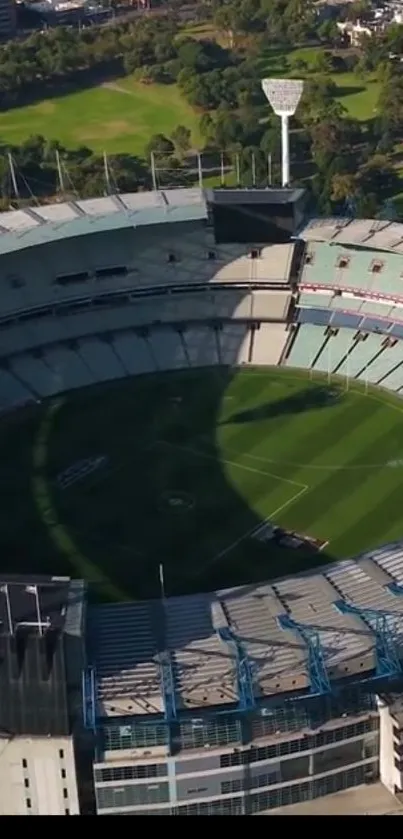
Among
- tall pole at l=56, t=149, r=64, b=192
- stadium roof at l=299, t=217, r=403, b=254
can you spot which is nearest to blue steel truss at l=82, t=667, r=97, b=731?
stadium roof at l=299, t=217, r=403, b=254

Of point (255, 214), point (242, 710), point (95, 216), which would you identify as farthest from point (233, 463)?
point (242, 710)

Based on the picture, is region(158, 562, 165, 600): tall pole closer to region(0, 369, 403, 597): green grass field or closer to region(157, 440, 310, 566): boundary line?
region(0, 369, 403, 597): green grass field

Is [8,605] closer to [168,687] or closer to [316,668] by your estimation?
[168,687]

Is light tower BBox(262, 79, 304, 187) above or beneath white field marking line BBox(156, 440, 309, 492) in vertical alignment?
above

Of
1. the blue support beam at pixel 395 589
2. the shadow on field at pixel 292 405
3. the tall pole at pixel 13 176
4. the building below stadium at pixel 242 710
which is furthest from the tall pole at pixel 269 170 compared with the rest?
the building below stadium at pixel 242 710

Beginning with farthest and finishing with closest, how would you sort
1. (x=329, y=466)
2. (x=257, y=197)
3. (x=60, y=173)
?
(x=60, y=173) → (x=257, y=197) → (x=329, y=466)
